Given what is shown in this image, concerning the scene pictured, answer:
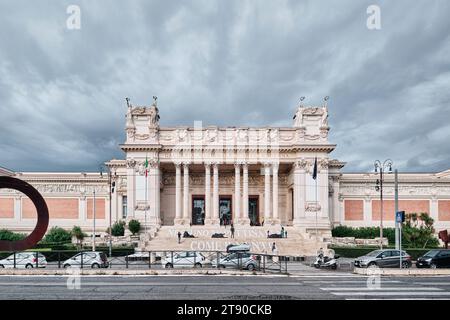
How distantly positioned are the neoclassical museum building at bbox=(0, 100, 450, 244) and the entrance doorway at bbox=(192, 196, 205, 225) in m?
0.15

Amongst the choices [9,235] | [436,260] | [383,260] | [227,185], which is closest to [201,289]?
[383,260]

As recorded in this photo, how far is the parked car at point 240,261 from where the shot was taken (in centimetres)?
2403

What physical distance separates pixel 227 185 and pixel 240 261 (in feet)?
123

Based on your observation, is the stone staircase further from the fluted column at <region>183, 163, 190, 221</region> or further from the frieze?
the frieze

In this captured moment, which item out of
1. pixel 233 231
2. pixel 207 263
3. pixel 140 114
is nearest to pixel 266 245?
pixel 233 231

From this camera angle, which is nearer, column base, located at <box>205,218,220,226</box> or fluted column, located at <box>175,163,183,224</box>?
column base, located at <box>205,218,220,226</box>

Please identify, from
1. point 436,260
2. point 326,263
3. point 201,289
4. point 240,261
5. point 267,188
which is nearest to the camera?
point 201,289

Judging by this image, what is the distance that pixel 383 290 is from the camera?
1545 cm

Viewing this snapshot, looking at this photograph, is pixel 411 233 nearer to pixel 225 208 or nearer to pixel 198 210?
pixel 225 208

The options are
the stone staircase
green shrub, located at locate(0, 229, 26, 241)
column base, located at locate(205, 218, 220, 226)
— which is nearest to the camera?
the stone staircase

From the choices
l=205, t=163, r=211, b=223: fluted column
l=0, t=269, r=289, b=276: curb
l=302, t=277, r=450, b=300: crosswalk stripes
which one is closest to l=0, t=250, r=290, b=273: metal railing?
l=0, t=269, r=289, b=276: curb

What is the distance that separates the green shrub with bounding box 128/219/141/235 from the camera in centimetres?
5109

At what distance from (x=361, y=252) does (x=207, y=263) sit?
69.1ft
